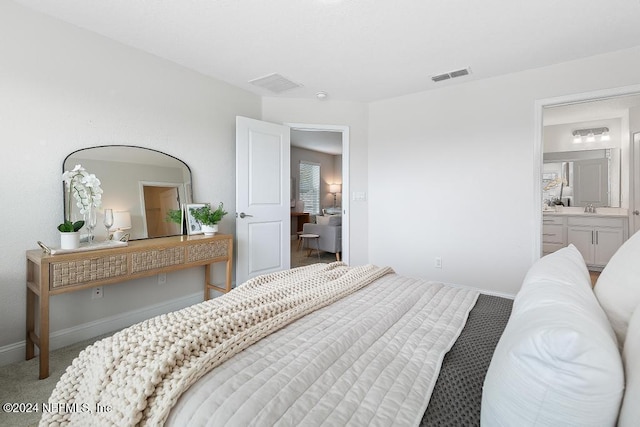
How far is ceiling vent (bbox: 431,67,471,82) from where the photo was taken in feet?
10.4

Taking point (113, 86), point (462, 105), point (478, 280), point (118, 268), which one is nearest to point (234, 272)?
point (118, 268)

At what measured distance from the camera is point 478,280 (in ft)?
11.5

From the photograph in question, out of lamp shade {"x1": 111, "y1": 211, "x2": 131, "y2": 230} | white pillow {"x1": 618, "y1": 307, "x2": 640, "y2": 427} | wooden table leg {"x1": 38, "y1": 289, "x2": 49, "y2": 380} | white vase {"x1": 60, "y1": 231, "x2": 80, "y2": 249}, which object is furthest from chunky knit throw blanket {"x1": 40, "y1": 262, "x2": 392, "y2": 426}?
lamp shade {"x1": 111, "y1": 211, "x2": 131, "y2": 230}

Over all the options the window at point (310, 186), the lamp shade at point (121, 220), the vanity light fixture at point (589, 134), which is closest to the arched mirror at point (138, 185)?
the lamp shade at point (121, 220)

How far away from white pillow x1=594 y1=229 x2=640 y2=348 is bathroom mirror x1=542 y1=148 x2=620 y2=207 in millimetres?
4619

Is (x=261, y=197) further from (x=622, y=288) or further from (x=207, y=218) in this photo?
(x=622, y=288)

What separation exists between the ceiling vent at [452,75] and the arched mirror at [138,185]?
276 centimetres

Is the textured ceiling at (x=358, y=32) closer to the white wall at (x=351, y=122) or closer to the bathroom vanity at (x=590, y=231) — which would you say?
the white wall at (x=351, y=122)

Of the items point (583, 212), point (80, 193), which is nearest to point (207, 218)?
point (80, 193)

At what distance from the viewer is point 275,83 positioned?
344 cm

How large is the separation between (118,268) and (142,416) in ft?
5.63

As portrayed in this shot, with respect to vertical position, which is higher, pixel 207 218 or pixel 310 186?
pixel 310 186

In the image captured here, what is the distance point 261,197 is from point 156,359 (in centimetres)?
281

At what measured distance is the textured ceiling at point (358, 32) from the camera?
2137 mm
